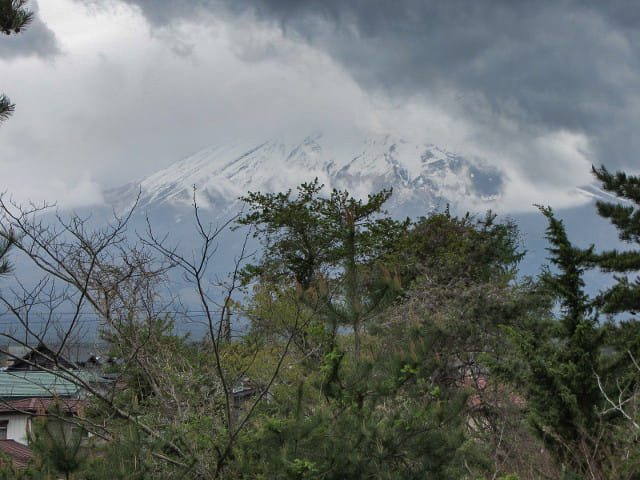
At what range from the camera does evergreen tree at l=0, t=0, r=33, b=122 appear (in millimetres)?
4262

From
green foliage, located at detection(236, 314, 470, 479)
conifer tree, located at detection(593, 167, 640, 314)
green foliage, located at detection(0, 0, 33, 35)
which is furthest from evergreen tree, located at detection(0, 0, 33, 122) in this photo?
conifer tree, located at detection(593, 167, 640, 314)

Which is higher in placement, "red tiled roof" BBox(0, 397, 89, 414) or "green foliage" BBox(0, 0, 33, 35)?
"green foliage" BBox(0, 0, 33, 35)

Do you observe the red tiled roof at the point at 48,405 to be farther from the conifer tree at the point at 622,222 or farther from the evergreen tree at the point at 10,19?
the conifer tree at the point at 622,222

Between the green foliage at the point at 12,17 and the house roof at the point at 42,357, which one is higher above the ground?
the green foliage at the point at 12,17

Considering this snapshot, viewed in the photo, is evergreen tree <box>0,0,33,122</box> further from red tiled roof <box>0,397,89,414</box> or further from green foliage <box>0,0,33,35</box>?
red tiled roof <box>0,397,89,414</box>

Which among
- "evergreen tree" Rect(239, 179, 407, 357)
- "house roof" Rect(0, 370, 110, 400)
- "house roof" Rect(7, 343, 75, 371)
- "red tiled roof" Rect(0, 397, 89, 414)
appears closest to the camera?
"red tiled roof" Rect(0, 397, 89, 414)

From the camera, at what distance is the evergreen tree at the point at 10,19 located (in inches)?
168

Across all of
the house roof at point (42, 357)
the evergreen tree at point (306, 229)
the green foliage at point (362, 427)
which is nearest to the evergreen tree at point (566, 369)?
the green foliage at point (362, 427)

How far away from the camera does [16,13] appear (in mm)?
4316

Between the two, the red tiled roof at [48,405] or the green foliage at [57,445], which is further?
the red tiled roof at [48,405]

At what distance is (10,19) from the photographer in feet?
14.2

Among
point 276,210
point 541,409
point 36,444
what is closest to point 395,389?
point 36,444

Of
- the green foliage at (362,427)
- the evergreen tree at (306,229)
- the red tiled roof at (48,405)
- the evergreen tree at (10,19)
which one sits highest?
the evergreen tree at (306,229)

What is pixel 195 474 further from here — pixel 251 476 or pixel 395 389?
pixel 395 389
